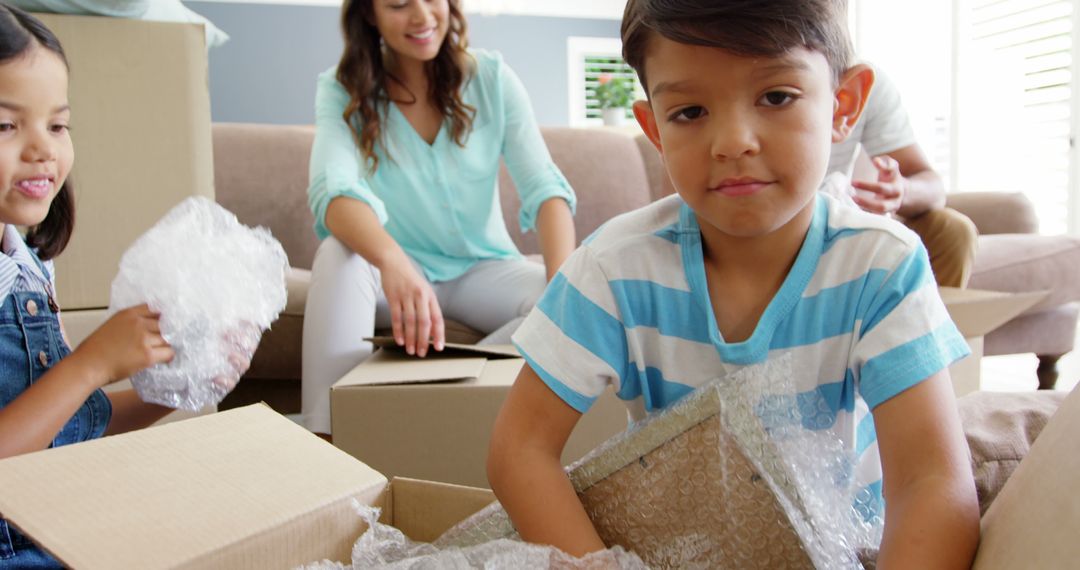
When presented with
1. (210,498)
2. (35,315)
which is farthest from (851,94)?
(35,315)

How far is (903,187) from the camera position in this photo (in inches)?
56.9

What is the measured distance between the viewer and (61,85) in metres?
0.87

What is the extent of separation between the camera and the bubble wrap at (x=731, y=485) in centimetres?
58

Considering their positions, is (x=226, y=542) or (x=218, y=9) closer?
(x=226, y=542)

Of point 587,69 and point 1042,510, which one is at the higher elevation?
point 587,69

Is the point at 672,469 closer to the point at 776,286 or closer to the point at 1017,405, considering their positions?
the point at 776,286

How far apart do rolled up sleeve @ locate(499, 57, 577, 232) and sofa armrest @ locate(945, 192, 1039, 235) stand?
1.36 metres

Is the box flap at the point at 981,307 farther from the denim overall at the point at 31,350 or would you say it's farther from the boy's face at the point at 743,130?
the denim overall at the point at 31,350

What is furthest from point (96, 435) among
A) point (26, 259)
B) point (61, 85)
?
point (61, 85)

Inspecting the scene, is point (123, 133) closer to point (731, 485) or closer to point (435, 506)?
point (435, 506)


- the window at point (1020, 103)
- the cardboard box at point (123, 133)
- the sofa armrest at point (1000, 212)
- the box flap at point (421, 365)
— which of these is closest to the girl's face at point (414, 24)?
the cardboard box at point (123, 133)

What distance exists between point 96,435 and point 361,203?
57 cm

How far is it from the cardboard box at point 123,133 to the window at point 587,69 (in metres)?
4.91

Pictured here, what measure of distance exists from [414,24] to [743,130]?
101 centimetres
